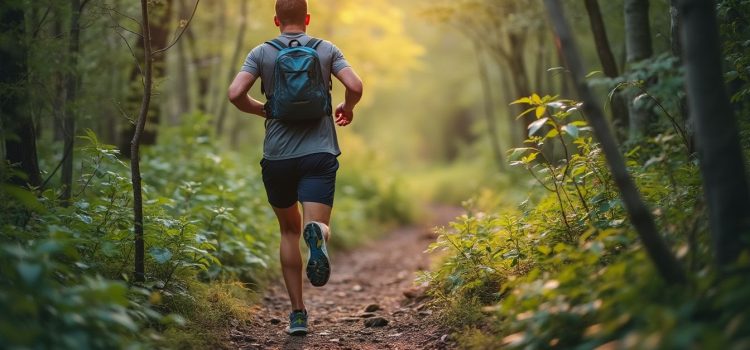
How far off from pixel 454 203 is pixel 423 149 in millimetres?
24823

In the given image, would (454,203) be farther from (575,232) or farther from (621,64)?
(575,232)

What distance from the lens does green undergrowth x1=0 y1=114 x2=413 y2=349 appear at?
8.19 ft

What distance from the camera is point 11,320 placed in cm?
239

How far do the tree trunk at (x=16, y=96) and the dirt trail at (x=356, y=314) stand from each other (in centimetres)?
188

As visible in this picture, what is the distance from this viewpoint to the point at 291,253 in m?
4.34

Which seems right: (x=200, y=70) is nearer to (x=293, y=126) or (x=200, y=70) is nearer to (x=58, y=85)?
(x=58, y=85)

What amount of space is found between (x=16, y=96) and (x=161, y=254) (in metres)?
1.50

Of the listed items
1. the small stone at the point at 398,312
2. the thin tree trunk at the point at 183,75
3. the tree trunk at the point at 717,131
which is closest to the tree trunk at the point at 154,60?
the thin tree trunk at the point at 183,75

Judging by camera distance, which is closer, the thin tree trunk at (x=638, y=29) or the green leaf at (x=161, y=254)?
the green leaf at (x=161, y=254)

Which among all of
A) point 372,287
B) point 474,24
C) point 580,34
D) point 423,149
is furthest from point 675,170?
point 423,149

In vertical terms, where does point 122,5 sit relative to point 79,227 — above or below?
above

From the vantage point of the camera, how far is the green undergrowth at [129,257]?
8.19ft

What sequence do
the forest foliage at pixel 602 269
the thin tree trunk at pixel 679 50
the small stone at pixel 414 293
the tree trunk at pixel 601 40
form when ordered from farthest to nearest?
the tree trunk at pixel 601 40, the small stone at pixel 414 293, the thin tree trunk at pixel 679 50, the forest foliage at pixel 602 269

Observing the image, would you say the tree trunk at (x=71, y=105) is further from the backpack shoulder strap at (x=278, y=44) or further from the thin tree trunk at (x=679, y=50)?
the thin tree trunk at (x=679, y=50)
